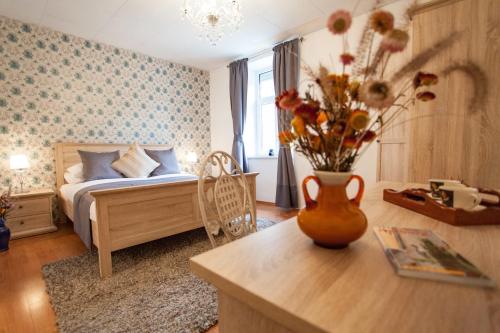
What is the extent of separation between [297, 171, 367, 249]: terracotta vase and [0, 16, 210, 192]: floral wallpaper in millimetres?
3779

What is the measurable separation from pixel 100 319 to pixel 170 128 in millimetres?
3415

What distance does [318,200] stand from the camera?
1.98ft

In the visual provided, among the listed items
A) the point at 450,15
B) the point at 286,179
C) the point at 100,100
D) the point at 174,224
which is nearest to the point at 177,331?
the point at 174,224

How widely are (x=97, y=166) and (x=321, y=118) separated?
3244 millimetres

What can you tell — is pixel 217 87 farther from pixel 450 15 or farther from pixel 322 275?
pixel 322 275

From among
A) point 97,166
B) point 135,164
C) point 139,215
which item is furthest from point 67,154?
point 139,215

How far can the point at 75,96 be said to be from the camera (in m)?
3.26

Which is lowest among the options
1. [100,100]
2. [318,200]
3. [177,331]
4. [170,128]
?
[177,331]

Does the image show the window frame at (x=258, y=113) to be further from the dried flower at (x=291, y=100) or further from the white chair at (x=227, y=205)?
the dried flower at (x=291, y=100)

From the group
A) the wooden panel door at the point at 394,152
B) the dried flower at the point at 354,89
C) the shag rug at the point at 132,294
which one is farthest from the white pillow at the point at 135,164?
the dried flower at the point at 354,89

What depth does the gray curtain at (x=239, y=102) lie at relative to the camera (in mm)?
4098

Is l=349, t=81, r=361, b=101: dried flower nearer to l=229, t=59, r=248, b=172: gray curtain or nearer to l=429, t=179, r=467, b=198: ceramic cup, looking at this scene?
l=429, t=179, r=467, b=198: ceramic cup

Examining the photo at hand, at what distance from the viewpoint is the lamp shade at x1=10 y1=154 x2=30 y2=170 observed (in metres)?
2.61

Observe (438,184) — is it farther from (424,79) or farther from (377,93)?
(377,93)
